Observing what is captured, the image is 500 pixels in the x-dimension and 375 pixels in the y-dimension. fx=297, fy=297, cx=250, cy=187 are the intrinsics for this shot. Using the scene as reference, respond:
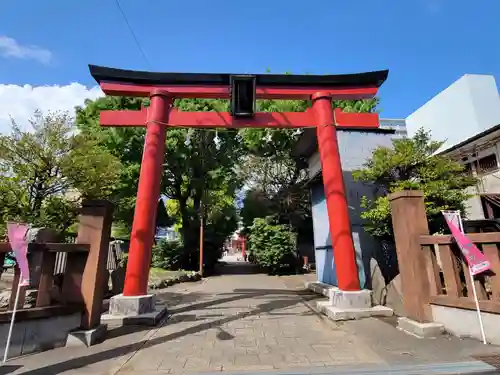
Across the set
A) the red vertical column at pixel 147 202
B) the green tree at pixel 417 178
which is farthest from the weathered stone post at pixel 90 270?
the green tree at pixel 417 178

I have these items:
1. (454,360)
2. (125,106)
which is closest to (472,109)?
(454,360)

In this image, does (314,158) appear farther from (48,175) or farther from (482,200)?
(48,175)

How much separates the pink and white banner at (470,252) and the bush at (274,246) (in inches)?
586

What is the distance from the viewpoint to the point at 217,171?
20922 mm

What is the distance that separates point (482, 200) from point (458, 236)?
10.1 metres

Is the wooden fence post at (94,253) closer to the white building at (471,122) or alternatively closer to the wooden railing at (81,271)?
the wooden railing at (81,271)

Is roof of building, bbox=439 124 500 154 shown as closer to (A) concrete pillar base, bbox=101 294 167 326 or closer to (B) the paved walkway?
(B) the paved walkway

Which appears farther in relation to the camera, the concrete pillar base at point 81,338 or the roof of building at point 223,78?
the roof of building at point 223,78

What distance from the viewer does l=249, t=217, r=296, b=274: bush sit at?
19531mm

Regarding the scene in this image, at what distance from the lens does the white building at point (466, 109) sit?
20016 mm

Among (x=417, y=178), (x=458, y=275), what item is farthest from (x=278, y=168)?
(x=458, y=275)

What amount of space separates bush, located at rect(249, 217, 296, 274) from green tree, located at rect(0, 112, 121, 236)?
12.6 meters

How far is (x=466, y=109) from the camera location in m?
Result: 20.4

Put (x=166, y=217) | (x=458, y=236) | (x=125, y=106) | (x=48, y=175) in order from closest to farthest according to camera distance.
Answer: (x=458, y=236) → (x=48, y=175) → (x=125, y=106) → (x=166, y=217)
